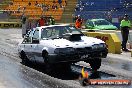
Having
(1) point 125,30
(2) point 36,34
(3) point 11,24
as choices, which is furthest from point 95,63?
(3) point 11,24

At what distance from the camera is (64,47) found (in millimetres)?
11578

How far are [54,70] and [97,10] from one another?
1442 inches

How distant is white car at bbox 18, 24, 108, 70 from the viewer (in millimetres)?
11609

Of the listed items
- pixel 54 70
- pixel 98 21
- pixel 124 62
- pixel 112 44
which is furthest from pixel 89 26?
pixel 54 70

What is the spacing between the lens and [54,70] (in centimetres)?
1286

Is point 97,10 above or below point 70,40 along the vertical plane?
below

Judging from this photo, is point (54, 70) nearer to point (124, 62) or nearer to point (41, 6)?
point (124, 62)

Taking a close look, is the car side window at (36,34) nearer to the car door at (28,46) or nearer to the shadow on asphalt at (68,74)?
the car door at (28,46)

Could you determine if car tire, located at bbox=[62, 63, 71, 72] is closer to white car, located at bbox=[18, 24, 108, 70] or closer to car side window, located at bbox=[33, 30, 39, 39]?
white car, located at bbox=[18, 24, 108, 70]

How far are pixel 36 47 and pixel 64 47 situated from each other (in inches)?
72.8

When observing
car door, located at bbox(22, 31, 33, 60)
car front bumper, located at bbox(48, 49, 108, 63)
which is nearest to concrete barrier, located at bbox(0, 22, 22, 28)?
car door, located at bbox(22, 31, 33, 60)

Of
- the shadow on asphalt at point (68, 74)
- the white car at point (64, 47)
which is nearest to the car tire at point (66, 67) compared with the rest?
the shadow on asphalt at point (68, 74)

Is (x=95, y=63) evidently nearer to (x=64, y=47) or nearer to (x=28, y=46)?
(x=64, y=47)

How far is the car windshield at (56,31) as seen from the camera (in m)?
12.9
